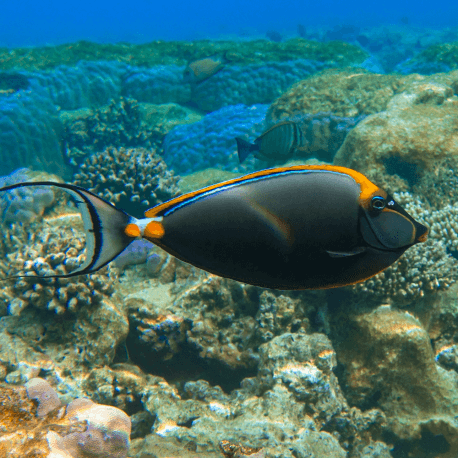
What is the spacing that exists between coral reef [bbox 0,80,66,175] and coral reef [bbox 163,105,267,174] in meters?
3.11

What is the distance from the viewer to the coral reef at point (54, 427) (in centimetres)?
199

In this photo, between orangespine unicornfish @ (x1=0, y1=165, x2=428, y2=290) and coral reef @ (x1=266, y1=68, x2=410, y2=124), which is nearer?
orangespine unicornfish @ (x1=0, y1=165, x2=428, y2=290)

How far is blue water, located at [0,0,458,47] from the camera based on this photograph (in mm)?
86750

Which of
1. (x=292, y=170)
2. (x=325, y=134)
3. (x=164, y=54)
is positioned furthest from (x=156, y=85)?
(x=292, y=170)

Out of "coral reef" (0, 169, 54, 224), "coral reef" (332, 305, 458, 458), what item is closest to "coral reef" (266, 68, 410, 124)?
"coral reef" (332, 305, 458, 458)

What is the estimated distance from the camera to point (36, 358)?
→ 3.05 metres

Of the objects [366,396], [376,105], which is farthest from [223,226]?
[376,105]

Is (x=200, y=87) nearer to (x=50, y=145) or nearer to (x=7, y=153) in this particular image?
(x=50, y=145)

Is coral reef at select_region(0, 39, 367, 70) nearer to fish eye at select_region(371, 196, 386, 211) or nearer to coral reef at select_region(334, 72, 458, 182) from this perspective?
coral reef at select_region(334, 72, 458, 182)

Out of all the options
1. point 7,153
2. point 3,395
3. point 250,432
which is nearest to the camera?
point 3,395

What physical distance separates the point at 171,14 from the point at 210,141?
516 feet

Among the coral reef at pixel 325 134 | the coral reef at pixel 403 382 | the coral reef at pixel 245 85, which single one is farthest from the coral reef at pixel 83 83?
the coral reef at pixel 403 382

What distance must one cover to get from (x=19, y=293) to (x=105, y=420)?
1733 millimetres

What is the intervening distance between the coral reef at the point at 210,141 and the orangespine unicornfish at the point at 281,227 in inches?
296
